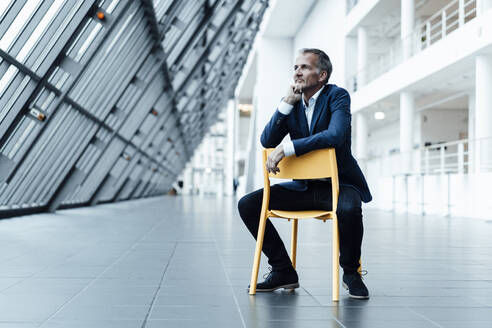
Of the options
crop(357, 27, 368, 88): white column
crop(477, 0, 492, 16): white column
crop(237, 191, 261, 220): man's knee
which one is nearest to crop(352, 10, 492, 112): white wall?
crop(477, 0, 492, 16): white column

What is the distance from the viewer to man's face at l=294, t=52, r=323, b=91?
3.55 metres

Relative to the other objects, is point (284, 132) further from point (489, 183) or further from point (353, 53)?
point (353, 53)

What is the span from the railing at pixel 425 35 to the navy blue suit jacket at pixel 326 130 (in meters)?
12.3

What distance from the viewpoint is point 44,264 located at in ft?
15.4

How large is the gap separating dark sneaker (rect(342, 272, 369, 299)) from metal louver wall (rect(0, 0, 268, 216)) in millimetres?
5112

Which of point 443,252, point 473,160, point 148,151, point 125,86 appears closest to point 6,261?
point 443,252

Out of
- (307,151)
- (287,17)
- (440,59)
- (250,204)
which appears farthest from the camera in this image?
(287,17)

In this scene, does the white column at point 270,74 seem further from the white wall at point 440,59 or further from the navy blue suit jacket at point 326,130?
the navy blue suit jacket at point 326,130

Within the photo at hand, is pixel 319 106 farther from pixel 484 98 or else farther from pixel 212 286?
pixel 484 98

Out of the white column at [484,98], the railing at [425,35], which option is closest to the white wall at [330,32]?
the railing at [425,35]

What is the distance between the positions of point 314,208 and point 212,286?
2.60 ft

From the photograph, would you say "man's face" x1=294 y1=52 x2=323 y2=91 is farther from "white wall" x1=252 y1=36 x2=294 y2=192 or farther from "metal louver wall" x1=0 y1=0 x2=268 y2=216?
"white wall" x1=252 y1=36 x2=294 y2=192

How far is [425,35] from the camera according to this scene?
2341 cm

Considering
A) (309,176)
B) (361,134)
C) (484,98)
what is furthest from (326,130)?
(361,134)
